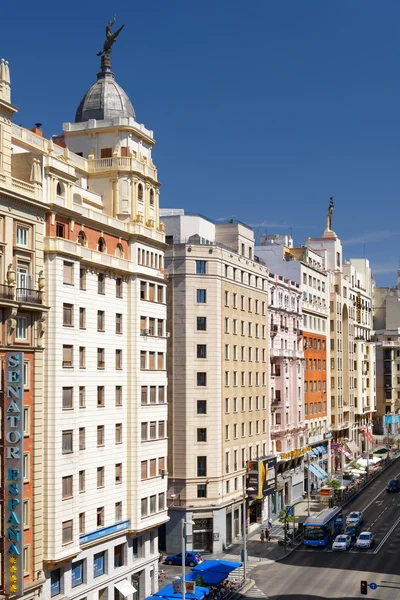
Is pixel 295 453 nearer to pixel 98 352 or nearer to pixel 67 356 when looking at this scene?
pixel 98 352

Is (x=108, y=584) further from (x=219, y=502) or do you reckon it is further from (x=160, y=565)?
(x=219, y=502)

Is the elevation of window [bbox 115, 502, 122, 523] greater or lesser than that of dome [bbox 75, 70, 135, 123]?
lesser

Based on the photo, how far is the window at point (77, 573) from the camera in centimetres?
6412

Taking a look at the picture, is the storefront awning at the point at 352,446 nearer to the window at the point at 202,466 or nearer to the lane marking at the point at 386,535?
the lane marking at the point at 386,535

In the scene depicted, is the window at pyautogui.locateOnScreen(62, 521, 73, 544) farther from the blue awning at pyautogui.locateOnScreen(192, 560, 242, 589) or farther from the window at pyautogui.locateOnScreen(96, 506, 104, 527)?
the blue awning at pyautogui.locateOnScreen(192, 560, 242, 589)

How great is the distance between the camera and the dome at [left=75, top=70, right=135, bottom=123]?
7844 cm

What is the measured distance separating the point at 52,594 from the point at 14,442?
12842mm

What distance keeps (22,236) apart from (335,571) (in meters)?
48.9

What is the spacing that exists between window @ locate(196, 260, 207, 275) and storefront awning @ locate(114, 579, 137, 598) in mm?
35355

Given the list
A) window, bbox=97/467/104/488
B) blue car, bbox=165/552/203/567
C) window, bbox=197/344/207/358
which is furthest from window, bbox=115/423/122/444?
window, bbox=197/344/207/358

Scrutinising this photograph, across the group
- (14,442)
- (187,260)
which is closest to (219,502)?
(187,260)

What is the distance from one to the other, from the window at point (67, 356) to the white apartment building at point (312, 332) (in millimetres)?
71439

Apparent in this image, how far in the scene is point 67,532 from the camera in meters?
62.3

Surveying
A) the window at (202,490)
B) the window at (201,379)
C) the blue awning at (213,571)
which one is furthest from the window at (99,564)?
the window at (201,379)
